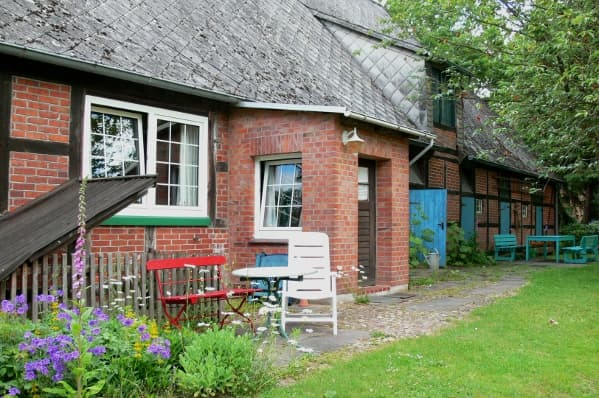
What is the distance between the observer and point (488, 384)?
419 cm

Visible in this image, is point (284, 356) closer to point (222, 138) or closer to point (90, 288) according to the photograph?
point (90, 288)

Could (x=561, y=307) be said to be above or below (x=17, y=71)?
below

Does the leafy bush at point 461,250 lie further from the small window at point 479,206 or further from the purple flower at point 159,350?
the purple flower at point 159,350

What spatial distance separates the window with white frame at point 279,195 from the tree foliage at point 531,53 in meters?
3.90

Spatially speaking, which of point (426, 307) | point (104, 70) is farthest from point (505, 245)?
point (104, 70)

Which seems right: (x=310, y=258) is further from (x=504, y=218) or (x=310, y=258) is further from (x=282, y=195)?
(x=504, y=218)

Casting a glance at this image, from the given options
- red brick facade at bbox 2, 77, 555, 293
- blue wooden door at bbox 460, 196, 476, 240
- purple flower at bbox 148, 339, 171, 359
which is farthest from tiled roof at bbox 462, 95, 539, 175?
purple flower at bbox 148, 339, 171, 359

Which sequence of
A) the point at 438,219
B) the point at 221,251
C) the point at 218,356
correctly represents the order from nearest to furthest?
the point at 218,356, the point at 221,251, the point at 438,219

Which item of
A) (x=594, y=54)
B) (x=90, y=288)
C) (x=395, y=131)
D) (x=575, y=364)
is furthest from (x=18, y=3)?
(x=594, y=54)

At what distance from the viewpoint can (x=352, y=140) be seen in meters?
8.07

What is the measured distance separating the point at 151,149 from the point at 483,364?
16.2 feet

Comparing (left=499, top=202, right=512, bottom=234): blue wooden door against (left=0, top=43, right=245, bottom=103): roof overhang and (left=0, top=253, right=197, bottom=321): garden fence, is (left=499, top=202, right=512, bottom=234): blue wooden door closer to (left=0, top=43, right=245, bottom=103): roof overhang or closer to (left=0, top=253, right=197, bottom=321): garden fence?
(left=0, top=43, right=245, bottom=103): roof overhang

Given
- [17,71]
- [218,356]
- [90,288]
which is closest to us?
[218,356]

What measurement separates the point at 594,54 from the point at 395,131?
310 cm
